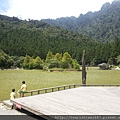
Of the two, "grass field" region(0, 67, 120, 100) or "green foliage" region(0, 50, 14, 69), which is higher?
"green foliage" region(0, 50, 14, 69)

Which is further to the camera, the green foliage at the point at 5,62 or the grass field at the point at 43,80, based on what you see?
the green foliage at the point at 5,62

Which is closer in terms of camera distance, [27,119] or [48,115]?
[48,115]

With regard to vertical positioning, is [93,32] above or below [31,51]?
above

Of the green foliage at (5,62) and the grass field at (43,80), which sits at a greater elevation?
the green foliage at (5,62)

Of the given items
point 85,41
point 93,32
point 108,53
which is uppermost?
point 93,32

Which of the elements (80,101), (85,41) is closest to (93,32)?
(85,41)

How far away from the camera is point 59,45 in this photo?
327ft

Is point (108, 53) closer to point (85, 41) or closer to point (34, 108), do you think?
point (85, 41)

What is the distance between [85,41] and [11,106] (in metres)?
106

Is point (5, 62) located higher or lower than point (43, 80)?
higher

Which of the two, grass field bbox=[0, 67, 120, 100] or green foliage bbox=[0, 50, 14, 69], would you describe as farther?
green foliage bbox=[0, 50, 14, 69]

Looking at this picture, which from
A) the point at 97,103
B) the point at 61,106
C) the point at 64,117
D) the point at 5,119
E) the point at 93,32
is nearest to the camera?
the point at 64,117

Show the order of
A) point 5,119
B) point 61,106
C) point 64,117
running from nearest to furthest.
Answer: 1. point 64,117
2. point 5,119
3. point 61,106

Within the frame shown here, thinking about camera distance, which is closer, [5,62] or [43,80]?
[43,80]
